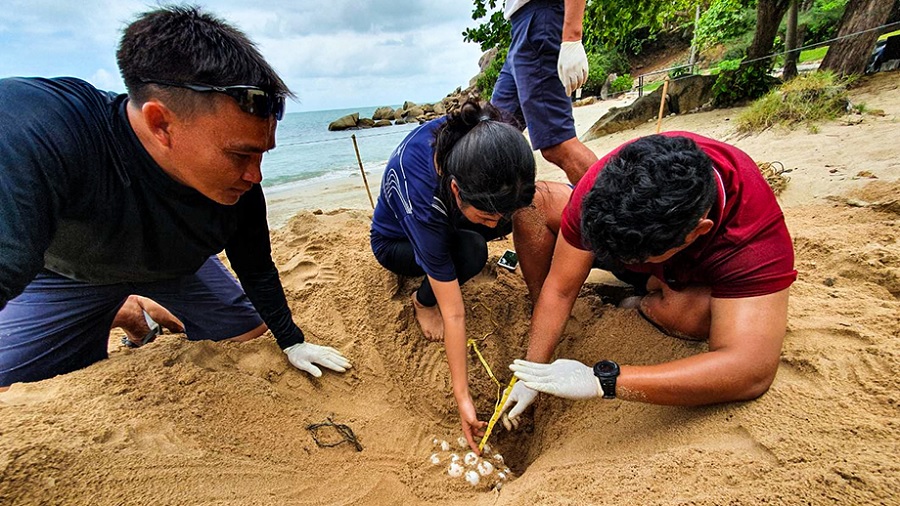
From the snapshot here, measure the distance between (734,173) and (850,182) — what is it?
91.2 inches

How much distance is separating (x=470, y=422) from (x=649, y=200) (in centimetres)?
99

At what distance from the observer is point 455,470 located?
1.49 meters

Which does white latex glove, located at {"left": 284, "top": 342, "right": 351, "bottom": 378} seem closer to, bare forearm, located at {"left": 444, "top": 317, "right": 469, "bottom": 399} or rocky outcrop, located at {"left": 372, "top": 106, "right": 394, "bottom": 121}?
bare forearm, located at {"left": 444, "top": 317, "right": 469, "bottom": 399}

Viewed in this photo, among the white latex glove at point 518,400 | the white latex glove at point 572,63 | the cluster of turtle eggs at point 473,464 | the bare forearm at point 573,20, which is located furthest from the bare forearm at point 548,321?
the bare forearm at point 573,20

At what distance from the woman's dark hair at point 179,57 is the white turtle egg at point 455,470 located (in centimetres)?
135

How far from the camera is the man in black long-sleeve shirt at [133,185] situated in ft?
3.25

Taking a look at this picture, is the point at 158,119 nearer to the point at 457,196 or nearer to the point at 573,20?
the point at 457,196

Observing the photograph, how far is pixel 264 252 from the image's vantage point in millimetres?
1692

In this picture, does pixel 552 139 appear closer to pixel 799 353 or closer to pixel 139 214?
pixel 799 353

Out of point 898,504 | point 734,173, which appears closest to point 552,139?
point 734,173

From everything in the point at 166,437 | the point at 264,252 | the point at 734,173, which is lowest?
the point at 166,437

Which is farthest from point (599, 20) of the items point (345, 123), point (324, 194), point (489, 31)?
point (345, 123)

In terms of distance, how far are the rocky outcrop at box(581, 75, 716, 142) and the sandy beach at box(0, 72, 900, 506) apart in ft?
14.6

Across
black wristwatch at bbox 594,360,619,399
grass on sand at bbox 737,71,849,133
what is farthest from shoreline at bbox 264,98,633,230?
black wristwatch at bbox 594,360,619,399
